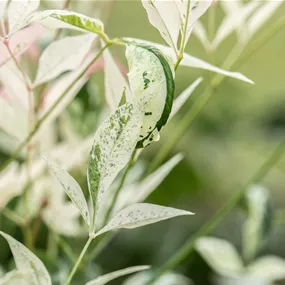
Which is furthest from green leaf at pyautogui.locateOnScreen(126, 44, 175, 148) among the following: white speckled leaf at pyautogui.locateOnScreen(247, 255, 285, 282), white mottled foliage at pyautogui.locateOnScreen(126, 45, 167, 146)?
white speckled leaf at pyautogui.locateOnScreen(247, 255, 285, 282)

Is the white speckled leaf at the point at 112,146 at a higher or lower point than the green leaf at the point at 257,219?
higher

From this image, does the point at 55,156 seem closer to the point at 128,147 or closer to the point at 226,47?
the point at 128,147

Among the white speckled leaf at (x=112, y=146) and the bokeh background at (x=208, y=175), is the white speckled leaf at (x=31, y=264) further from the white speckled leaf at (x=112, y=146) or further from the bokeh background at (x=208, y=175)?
the bokeh background at (x=208, y=175)

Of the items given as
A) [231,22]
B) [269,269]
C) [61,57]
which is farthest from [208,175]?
[61,57]

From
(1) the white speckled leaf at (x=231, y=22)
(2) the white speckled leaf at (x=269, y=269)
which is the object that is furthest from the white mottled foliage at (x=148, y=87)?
(2) the white speckled leaf at (x=269, y=269)

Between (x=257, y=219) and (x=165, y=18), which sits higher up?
(x=165, y=18)

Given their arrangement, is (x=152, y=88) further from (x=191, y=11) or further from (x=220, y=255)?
(x=220, y=255)

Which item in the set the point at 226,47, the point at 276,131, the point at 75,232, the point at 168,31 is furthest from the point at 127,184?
the point at 226,47

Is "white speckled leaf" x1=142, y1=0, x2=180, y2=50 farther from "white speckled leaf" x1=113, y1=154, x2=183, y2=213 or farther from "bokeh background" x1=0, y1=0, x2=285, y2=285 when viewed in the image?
"bokeh background" x1=0, y1=0, x2=285, y2=285
